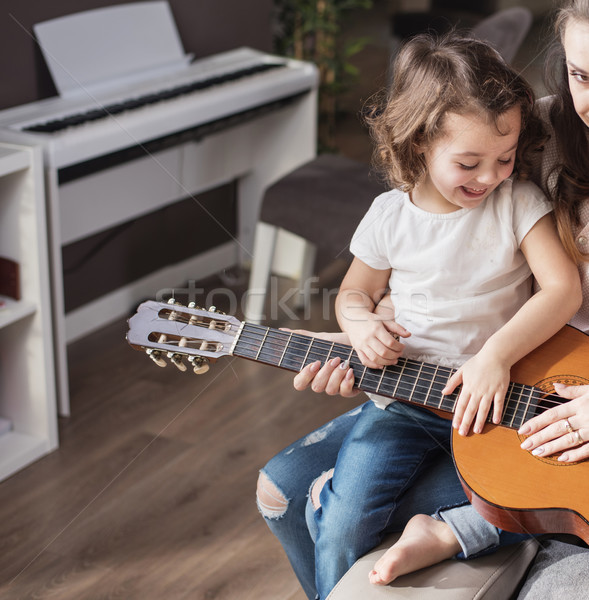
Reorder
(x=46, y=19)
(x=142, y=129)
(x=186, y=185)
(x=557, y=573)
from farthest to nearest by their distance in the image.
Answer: (x=186, y=185) → (x=46, y=19) → (x=142, y=129) → (x=557, y=573)

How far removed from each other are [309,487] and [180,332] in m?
0.31

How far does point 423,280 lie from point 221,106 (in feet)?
4.33

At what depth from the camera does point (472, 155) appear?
1.13 metres

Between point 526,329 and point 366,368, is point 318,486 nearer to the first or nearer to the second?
point 366,368

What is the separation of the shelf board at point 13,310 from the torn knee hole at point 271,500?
89 centimetres

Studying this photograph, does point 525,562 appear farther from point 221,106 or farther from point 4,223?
point 221,106

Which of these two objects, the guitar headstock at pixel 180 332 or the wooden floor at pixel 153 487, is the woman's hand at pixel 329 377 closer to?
the guitar headstock at pixel 180 332

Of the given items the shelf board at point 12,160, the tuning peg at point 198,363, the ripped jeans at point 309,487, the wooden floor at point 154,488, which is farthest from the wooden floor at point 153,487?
the shelf board at point 12,160

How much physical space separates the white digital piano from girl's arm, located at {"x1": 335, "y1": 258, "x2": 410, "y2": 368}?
0.93 m

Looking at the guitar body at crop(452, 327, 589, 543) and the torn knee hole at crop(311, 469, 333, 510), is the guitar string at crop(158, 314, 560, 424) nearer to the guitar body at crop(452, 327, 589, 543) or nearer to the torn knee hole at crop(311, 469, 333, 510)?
the guitar body at crop(452, 327, 589, 543)

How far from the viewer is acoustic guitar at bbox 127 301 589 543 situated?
3.44 feet

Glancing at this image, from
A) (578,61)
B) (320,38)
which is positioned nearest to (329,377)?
(578,61)

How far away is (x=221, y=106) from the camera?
2404 millimetres

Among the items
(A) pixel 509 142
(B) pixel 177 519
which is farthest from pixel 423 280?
(B) pixel 177 519
